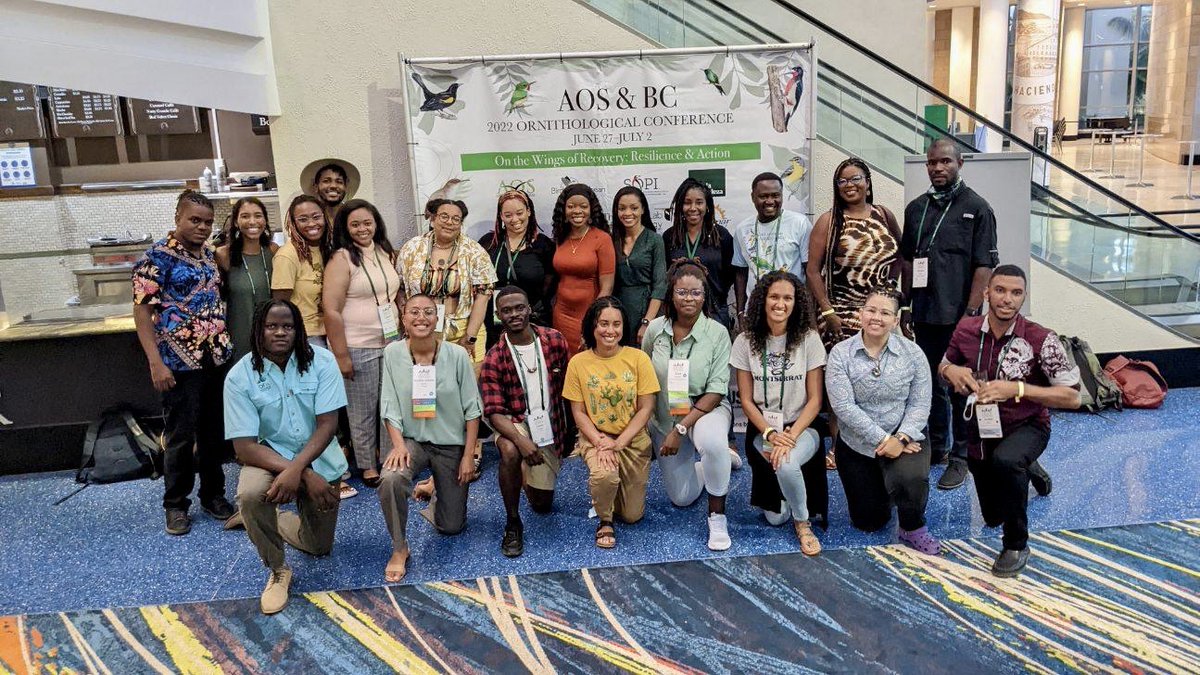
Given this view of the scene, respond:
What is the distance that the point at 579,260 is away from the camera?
4.49 meters

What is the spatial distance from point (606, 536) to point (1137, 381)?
12.1 feet

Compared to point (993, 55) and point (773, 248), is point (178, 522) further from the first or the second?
point (993, 55)

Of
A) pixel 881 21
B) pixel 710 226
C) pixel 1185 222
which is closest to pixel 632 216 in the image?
pixel 710 226

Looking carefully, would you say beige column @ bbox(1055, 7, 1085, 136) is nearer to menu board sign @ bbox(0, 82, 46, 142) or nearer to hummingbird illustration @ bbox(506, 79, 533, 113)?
hummingbird illustration @ bbox(506, 79, 533, 113)

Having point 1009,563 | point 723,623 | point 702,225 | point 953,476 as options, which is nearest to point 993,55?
point 702,225

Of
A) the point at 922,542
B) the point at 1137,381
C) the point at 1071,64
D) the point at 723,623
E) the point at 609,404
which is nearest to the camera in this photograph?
the point at 723,623

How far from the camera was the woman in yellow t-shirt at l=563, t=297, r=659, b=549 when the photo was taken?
3.78 meters

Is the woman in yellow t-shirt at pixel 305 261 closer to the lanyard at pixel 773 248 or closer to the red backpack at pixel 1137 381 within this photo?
the lanyard at pixel 773 248

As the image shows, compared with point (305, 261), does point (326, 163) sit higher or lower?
higher

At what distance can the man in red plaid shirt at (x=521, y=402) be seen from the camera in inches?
150

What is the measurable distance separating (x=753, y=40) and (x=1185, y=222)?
5.76 meters

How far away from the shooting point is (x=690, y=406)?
3.87 m

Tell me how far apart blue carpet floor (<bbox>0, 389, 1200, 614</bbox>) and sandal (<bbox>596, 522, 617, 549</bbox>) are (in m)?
0.05

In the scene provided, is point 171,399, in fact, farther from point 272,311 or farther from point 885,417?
point 885,417
